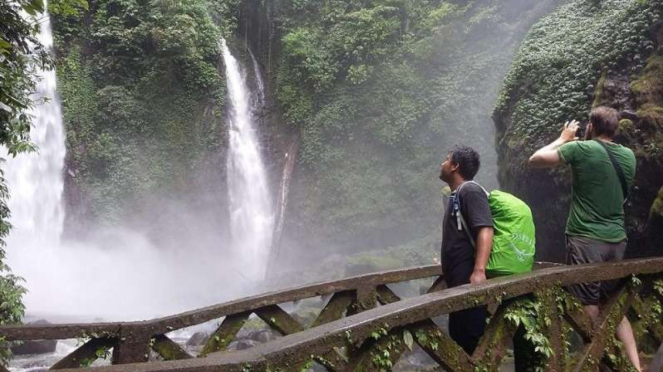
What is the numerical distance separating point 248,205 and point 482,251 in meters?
17.0

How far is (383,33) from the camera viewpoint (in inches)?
762

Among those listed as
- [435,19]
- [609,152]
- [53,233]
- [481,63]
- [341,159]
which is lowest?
[53,233]

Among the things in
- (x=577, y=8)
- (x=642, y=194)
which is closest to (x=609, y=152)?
(x=642, y=194)

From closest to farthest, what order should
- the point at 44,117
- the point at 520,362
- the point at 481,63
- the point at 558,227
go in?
the point at 520,362, the point at 558,227, the point at 44,117, the point at 481,63

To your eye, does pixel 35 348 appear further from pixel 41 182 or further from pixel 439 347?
pixel 439 347

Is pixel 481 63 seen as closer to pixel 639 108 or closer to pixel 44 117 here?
pixel 639 108

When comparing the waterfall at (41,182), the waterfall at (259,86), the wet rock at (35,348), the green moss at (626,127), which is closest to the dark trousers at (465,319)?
the green moss at (626,127)

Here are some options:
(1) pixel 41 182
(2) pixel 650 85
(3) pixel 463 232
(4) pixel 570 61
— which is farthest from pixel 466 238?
(1) pixel 41 182

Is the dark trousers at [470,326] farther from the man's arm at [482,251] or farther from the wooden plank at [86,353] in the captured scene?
the wooden plank at [86,353]

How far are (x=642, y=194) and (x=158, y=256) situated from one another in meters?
16.6

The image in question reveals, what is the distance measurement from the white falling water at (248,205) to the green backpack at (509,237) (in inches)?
655

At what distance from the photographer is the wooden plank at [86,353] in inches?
125

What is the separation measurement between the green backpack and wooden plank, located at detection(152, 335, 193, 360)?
80.4 inches

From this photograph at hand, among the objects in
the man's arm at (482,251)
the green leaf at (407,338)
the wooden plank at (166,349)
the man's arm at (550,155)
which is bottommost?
the wooden plank at (166,349)
